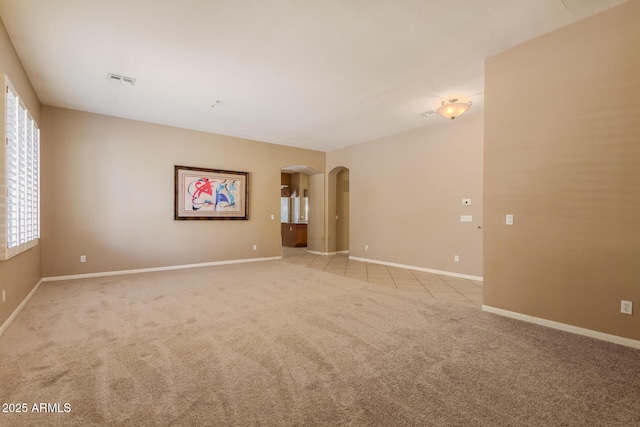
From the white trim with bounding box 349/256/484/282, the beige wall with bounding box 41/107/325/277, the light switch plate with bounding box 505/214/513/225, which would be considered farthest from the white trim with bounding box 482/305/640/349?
the beige wall with bounding box 41/107/325/277

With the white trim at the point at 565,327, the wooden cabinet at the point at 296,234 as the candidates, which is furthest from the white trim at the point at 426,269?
the wooden cabinet at the point at 296,234

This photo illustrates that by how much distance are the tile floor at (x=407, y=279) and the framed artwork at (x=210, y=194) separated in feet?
6.19

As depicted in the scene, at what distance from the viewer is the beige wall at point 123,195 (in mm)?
5148

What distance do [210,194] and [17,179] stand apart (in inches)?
138

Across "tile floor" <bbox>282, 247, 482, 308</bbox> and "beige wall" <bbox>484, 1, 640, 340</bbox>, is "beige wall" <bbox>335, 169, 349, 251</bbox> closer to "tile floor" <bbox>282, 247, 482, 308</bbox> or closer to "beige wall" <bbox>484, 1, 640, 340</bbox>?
"tile floor" <bbox>282, 247, 482, 308</bbox>

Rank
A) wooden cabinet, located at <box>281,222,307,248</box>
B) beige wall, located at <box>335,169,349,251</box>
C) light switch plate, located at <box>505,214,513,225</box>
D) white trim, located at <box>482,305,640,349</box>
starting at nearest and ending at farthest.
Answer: white trim, located at <box>482,305,640,349</box>, light switch plate, located at <box>505,214,513,225</box>, beige wall, located at <box>335,169,349,251</box>, wooden cabinet, located at <box>281,222,307,248</box>

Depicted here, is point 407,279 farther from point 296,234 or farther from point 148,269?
point 296,234

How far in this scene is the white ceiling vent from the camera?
3969 mm

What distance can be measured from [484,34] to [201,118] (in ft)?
15.5

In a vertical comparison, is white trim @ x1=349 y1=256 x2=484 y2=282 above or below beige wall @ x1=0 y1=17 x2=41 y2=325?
below

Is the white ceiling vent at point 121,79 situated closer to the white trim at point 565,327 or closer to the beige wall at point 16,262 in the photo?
the beige wall at point 16,262

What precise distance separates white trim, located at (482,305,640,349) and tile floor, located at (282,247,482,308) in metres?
0.37

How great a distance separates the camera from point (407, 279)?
17.7ft

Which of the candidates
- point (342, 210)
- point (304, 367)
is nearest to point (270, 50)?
point (304, 367)
